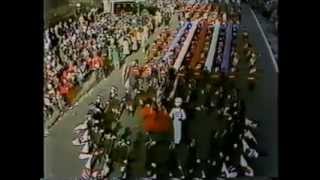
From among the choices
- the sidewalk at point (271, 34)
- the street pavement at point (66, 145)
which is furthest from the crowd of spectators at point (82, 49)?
the sidewalk at point (271, 34)

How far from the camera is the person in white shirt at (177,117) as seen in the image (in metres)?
2.20

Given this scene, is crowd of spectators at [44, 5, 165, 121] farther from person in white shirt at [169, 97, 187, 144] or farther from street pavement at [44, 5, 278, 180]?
person in white shirt at [169, 97, 187, 144]

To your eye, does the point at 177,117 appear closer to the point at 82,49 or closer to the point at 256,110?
the point at 256,110

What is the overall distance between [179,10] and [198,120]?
0.37 metres

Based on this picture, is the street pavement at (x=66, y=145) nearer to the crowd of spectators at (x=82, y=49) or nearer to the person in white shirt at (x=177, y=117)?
the crowd of spectators at (x=82, y=49)

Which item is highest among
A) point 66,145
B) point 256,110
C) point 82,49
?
point 82,49

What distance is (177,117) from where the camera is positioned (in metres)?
2.20

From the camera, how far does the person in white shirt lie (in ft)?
7.20

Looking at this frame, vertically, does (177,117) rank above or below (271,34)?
below

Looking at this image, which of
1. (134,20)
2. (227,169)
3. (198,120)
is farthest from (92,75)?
(227,169)

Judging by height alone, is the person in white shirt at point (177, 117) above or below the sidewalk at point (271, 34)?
below

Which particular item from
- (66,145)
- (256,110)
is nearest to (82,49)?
(66,145)
